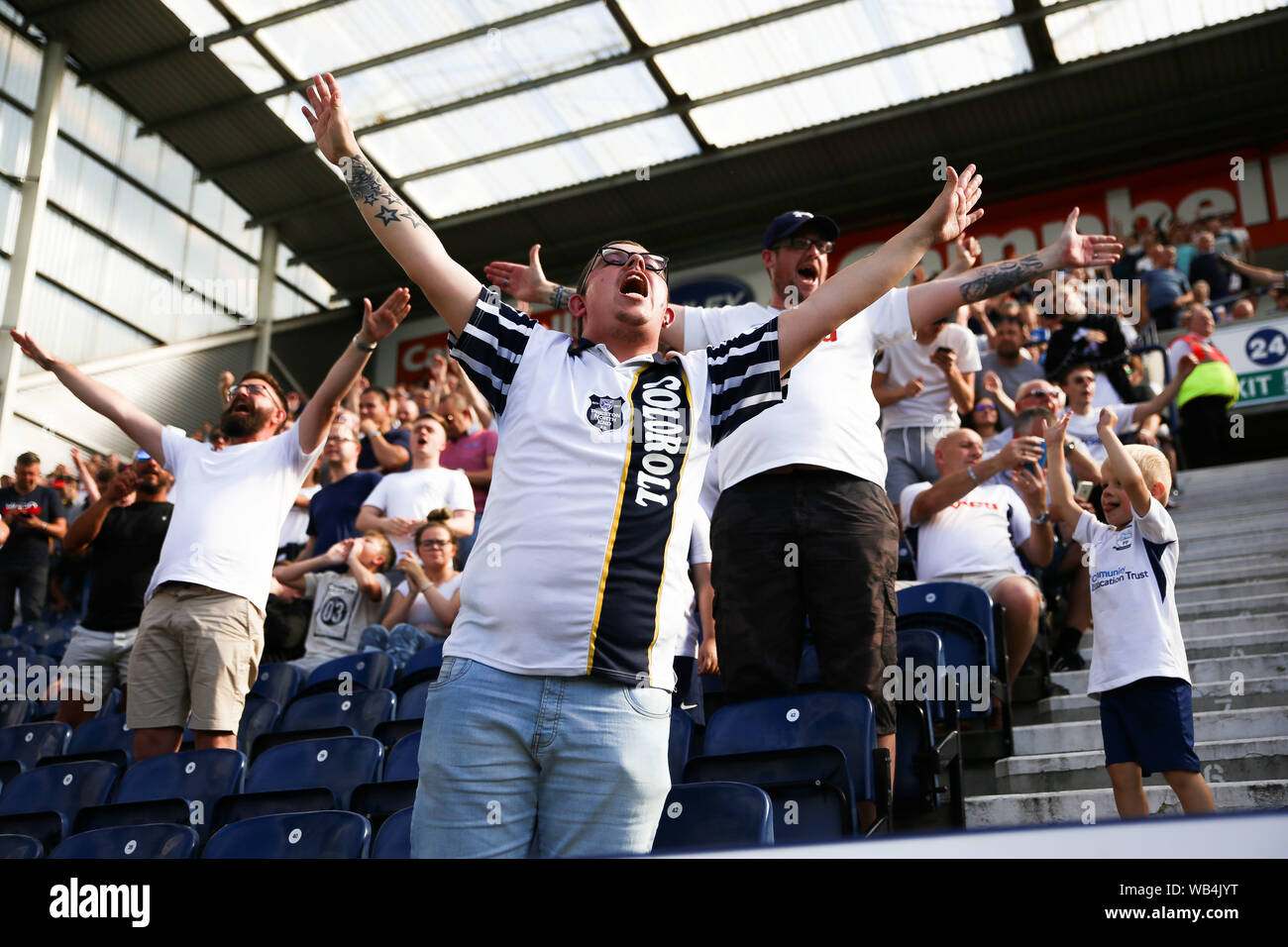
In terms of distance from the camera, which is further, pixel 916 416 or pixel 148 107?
pixel 148 107

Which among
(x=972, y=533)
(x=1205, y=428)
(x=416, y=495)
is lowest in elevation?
(x=972, y=533)

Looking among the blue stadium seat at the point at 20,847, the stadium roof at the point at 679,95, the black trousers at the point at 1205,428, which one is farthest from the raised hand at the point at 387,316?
the stadium roof at the point at 679,95

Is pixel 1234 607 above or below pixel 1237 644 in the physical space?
above

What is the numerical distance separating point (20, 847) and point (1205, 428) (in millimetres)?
8407

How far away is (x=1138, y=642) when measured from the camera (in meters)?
3.73

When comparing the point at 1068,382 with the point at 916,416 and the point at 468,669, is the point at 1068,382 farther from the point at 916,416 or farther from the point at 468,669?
the point at 468,669

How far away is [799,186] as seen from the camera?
624 inches

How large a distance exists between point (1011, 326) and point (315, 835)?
20.1 ft

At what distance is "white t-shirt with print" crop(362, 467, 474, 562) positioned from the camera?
20.6 feet

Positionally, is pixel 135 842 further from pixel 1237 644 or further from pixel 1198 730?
pixel 1237 644

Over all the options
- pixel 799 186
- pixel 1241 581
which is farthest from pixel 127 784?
pixel 799 186

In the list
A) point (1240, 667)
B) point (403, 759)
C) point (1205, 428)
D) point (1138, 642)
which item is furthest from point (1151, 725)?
point (1205, 428)
